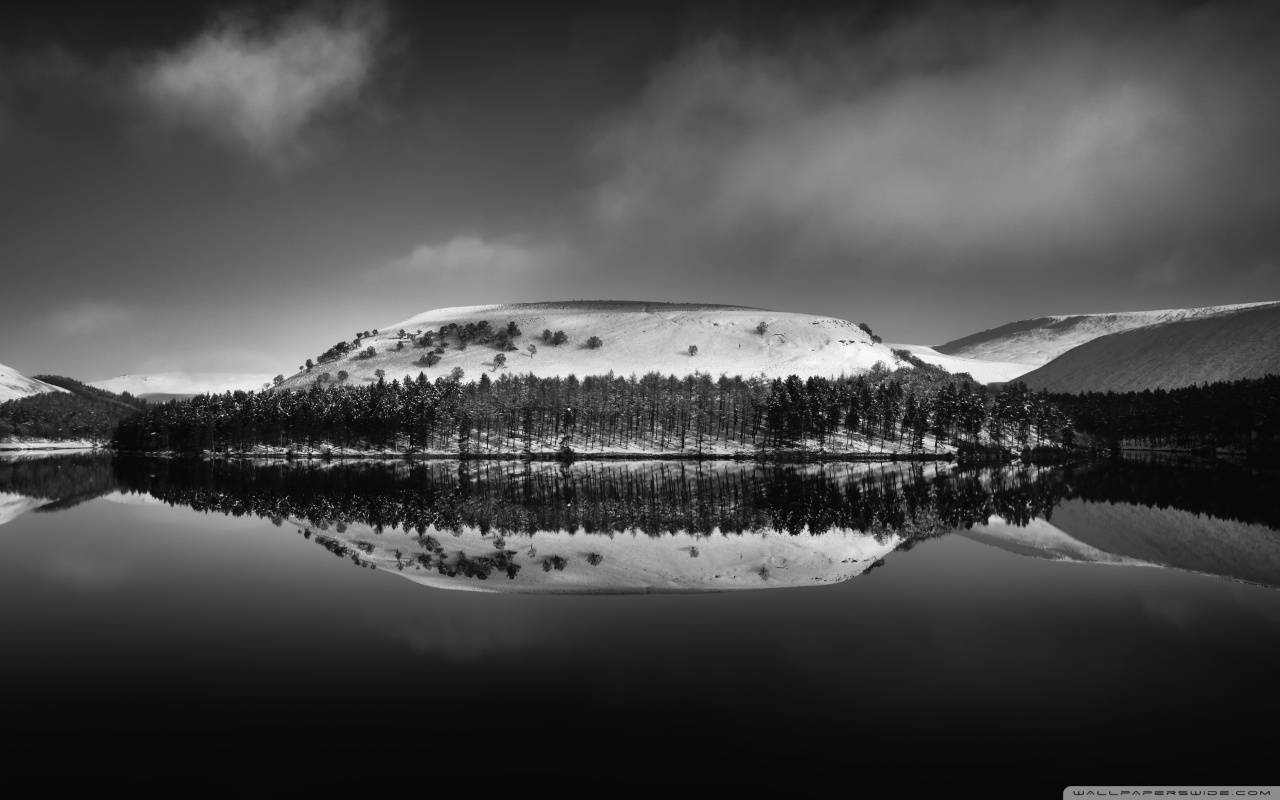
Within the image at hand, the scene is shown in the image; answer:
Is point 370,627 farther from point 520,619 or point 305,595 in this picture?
point 305,595

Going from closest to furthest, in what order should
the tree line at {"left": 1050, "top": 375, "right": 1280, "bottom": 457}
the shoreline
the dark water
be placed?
1. the dark water
2. the tree line at {"left": 1050, "top": 375, "right": 1280, "bottom": 457}
3. the shoreline

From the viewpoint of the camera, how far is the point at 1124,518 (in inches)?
1907

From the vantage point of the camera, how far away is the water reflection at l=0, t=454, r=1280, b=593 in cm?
2983

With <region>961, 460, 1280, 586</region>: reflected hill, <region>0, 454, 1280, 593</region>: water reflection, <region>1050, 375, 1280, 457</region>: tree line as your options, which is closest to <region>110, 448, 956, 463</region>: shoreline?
<region>0, 454, 1280, 593</region>: water reflection

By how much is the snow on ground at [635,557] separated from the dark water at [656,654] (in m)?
0.27

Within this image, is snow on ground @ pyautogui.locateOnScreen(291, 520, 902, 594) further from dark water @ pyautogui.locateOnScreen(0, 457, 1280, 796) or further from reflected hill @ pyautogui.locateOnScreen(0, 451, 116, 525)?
reflected hill @ pyautogui.locateOnScreen(0, 451, 116, 525)

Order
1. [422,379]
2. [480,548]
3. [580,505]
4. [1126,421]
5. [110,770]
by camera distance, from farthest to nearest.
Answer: [422,379], [1126,421], [580,505], [480,548], [110,770]

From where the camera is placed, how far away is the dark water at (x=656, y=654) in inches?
497

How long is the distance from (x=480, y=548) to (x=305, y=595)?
1070 cm

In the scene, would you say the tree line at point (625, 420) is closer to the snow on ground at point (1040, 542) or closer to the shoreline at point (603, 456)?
the shoreline at point (603, 456)

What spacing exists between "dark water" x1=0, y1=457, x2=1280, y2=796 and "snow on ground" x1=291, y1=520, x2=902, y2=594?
27 cm

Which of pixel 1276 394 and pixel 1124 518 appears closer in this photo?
pixel 1124 518

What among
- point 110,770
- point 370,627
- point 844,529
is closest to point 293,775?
point 110,770

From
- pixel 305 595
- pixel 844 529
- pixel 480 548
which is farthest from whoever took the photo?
pixel 844 529
